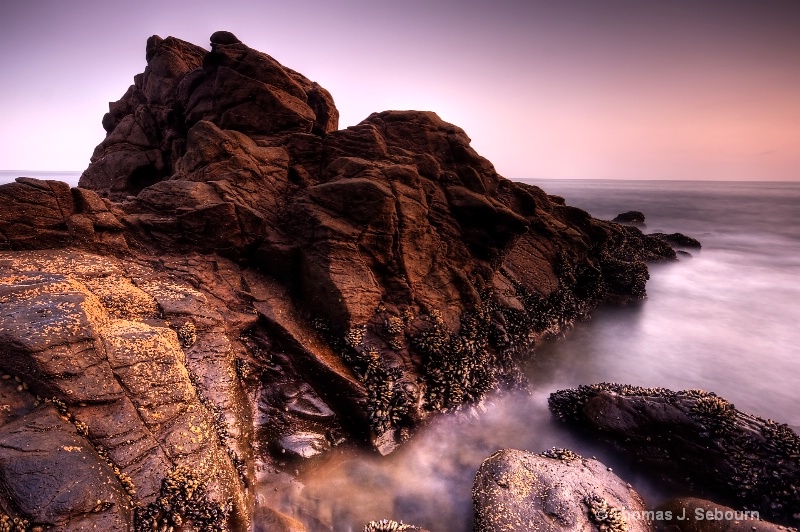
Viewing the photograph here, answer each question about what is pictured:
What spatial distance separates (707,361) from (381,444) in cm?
1551

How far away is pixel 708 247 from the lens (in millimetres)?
39406

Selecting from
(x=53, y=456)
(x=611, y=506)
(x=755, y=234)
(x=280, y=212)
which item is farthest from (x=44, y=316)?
(x=755, y=234)

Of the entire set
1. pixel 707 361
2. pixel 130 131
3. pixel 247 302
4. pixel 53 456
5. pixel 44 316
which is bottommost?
pixel 707 361

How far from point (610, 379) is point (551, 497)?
351 inches

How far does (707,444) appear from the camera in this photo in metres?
9.84

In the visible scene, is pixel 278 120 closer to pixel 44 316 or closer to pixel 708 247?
pixel 44 316

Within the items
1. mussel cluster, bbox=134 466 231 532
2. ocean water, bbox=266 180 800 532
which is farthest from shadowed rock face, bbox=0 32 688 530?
ocean water, bbox=266 180 800 532

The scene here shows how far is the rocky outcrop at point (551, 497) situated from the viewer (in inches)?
306

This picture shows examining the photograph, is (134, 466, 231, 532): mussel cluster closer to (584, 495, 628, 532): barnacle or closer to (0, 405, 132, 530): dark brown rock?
(0, 405, 132, 530): dark brown rock

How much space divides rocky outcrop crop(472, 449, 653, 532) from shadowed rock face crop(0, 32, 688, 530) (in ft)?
10.1

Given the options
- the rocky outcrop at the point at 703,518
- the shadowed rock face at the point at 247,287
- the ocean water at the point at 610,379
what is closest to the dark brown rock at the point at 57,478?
the shadowed rock face at the point at 247,287

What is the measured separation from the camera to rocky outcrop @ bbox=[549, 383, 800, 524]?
912 cm

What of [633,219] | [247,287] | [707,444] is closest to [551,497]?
[707,444]

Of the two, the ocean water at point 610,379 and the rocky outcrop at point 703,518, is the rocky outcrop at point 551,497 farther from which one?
the ocean water at point 610,379
